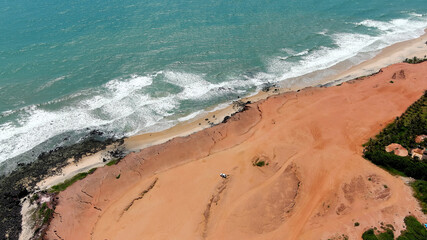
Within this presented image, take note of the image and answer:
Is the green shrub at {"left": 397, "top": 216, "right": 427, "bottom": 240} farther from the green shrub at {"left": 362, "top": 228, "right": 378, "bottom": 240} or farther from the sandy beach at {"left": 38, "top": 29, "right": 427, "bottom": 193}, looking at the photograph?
the sandy beach at {"left": 38, "top": 29, "right": 427, "bottom": 193}

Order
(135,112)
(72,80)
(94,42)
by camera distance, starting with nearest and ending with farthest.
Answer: (135,112), (72,80), (94,42)

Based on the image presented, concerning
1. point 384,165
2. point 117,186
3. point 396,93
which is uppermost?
point 396,93

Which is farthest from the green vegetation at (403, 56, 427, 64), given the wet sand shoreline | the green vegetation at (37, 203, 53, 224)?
the green vegetation at (37, 203, 53, 224)

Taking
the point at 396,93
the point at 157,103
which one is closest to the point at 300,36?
the point at 396,93

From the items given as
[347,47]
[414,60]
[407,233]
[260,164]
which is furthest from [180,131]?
[414,60]

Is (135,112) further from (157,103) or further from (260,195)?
(260,195)

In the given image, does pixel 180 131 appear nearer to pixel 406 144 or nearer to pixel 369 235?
pixel 369 235
